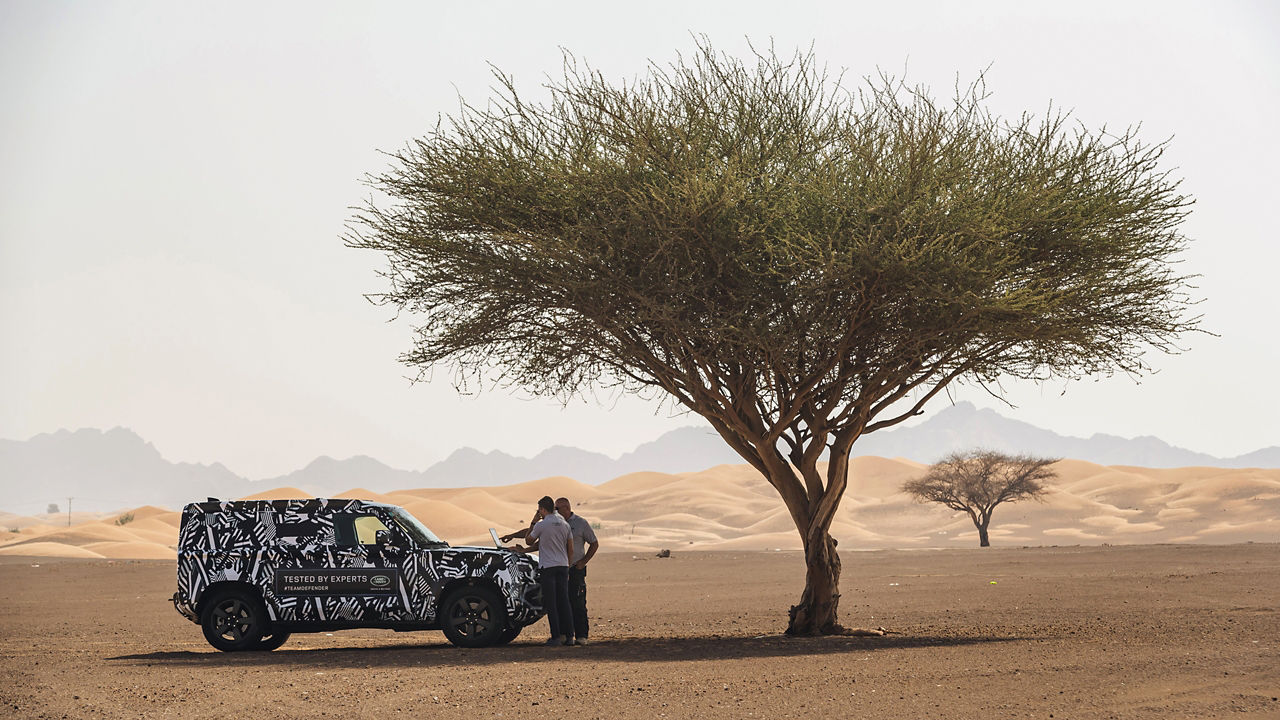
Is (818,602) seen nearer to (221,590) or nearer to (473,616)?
(473,616)

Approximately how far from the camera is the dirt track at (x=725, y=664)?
1100 cm

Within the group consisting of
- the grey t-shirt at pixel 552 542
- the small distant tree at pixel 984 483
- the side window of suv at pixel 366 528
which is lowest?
the grey t-shirt at pixel 552 542

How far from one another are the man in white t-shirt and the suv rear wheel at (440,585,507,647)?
0.63 meters

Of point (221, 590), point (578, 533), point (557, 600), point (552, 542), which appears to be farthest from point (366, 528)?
point (578, 533)

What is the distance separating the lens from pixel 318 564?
1594 cm

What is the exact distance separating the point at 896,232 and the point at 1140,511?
9964 cm

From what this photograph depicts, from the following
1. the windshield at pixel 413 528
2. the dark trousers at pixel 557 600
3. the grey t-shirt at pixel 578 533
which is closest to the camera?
the dark trousers at pixel 557 600

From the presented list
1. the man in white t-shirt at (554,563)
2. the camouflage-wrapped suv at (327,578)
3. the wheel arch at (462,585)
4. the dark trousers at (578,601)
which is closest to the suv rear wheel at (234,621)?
the camouflage-wrapped suv at (327,578)

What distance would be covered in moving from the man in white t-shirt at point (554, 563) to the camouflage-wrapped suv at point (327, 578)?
0.35 metres

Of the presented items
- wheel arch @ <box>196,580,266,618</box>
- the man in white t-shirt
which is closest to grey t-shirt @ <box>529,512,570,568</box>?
the man in white t-shirt

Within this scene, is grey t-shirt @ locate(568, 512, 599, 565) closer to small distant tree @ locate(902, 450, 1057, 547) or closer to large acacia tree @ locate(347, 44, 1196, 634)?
large acacia tree @ locate(347, 44, 1196, 634)

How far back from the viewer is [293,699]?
11578 mm

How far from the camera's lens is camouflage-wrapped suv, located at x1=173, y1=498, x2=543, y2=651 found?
1587 centimetres

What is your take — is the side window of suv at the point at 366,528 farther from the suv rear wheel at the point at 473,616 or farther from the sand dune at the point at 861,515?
the sand dune at the point at 861,515
